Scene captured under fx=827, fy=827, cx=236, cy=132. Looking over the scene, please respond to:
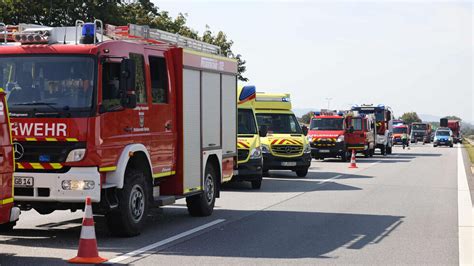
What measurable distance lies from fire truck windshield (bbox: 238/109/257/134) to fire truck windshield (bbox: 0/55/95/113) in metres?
10.7

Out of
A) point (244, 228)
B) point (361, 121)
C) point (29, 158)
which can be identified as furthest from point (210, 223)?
point (361, 121)

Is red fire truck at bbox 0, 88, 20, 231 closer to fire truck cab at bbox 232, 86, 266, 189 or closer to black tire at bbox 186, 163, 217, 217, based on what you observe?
black tire at bbox 186, 163, 217, 217

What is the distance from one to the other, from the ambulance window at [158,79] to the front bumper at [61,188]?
2.12m

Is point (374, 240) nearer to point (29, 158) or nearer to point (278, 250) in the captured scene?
point (278, 250)

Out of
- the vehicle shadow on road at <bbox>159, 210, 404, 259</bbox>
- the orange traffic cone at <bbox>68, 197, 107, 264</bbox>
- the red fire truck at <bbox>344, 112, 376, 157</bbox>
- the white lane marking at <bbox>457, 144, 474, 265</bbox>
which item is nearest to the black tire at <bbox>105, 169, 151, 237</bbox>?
the vehicle shadow on road at <bbox>159, 210, 404, 259</bbox>

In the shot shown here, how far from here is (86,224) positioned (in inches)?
359

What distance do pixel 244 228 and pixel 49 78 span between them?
13.0ft

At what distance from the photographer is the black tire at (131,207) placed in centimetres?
1106

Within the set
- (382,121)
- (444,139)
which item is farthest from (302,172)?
(444,139)

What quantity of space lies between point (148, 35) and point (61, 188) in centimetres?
307

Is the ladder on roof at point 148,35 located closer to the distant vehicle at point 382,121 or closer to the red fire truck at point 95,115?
the red fire truck at point 95,115

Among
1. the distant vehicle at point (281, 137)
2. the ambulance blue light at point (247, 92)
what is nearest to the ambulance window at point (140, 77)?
the ambulance blue light at point (247, 92)

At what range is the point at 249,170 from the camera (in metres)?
20.5

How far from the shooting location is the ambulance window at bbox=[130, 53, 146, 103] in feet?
38.1
